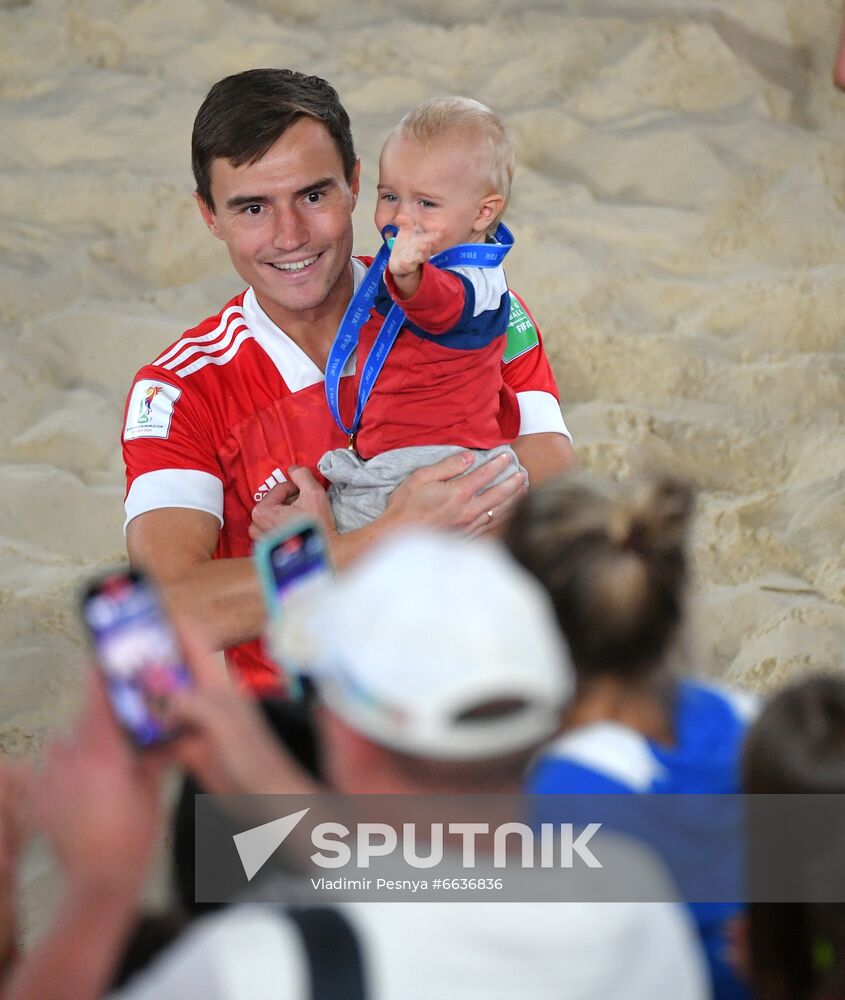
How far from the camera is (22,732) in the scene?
268 centimetres

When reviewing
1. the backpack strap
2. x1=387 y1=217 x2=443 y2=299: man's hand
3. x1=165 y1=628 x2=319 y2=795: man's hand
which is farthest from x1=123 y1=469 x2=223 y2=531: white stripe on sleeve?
the backpack strap

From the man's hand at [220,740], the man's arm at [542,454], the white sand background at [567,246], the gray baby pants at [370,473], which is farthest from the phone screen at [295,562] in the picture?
the white sand background at [567,246]

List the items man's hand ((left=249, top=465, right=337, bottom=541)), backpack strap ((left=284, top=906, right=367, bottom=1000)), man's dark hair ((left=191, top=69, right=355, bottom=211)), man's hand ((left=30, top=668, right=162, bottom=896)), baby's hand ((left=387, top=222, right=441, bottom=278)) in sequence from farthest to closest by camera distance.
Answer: man's dark hair ((left=191, top=69, right=355, bottom=211)) < man's hand ((left=249, top=465, right=337, bottom=541)) < baby's hand ((left=387, top=222, right=441, bottom=278)) < man's hand ((left=30, top=668, right=162, bottom=896)) < backpack strap ((left=284, top=906, right=367, bottom=1000))

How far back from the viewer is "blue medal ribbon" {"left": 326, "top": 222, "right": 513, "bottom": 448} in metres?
2.26

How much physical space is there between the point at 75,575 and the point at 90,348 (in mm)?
815

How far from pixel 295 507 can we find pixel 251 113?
2.27 ft

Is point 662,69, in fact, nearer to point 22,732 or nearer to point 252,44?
point 252,44

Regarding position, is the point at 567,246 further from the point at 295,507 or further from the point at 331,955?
the point at 331,955

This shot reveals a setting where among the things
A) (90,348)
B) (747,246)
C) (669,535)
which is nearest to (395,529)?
(669,535)

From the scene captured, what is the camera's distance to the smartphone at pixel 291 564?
147cm

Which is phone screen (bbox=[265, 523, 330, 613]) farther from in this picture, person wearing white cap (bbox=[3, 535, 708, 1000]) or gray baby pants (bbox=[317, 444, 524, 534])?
gray baby pants (bbox=[317, 444, 524, 534])

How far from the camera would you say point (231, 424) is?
240 centimetres

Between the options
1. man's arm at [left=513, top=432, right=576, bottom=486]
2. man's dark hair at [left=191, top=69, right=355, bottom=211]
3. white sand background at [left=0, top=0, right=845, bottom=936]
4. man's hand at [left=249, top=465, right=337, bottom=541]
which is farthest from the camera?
white sand background at [left=0, top=0, right=845, bottom=936]

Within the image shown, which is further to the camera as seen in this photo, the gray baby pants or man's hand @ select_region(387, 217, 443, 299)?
the gray baby pants
